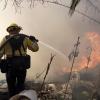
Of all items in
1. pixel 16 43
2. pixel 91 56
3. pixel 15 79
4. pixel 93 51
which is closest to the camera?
pixel 16 43

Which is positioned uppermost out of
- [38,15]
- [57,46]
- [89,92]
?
[38,15]

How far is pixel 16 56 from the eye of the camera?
8734 millimetres

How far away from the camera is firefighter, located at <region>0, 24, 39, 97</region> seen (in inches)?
342

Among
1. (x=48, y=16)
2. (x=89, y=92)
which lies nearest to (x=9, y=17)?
Result: (x=48, y=16)

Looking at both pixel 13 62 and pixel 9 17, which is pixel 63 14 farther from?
pixel 13 62

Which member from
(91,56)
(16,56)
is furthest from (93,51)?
(16,56)

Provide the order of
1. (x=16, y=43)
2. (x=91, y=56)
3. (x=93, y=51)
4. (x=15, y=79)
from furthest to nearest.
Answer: (x=93, y=51)
(x=91, y=56)
(x=15, y=79)
(x=16, y=43)

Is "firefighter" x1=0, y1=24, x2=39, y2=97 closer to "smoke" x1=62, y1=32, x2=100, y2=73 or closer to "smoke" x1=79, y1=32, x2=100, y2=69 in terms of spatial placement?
"smoke" x1=62, y1=32, x2=100, y2=73

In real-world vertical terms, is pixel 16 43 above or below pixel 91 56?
below

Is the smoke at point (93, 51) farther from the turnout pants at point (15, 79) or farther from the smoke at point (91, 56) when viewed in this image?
the turnout pants at point (15, 79)

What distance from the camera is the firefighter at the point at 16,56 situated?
28.5 feet

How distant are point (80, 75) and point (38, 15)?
593cm

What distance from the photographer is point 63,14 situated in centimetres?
2997

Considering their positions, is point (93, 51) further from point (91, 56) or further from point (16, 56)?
point (16, 56)
